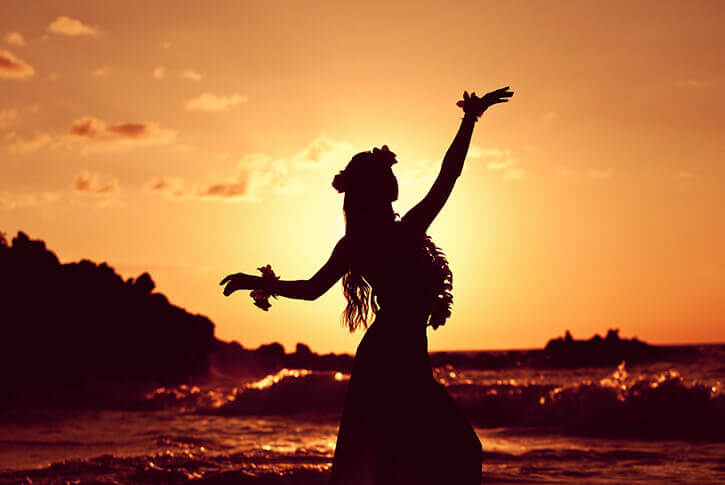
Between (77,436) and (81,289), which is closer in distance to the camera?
(77,436)

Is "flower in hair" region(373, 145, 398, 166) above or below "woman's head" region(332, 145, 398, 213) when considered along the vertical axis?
above

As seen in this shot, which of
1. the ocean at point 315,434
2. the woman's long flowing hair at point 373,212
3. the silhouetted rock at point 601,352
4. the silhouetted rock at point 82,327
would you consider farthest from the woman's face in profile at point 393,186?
the silhouetted rock at point 601,352

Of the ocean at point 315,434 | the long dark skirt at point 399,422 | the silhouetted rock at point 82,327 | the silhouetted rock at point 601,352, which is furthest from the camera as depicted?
the silhouetted rock at point 601,352

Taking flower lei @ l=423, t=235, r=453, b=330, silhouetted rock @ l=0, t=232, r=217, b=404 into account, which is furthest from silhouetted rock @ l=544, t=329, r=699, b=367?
flower lei @ l=423, t=235, r=453, b=330

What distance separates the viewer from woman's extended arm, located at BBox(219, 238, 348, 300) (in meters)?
5.06

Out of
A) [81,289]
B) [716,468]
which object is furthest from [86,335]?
[716,468]

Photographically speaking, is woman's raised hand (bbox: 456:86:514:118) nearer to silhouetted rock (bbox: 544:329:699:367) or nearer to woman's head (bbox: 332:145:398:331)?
woman's head (bbox: 332:145:398:331)

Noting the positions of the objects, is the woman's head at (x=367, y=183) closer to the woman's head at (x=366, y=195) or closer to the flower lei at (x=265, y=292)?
the woman's head at (x=366, y=195)

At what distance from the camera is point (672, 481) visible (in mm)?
12102

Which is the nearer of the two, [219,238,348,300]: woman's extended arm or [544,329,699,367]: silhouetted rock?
[219,238,348,300]: woman's extended arm

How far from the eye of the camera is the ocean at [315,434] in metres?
12.2

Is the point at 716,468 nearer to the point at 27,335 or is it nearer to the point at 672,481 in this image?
the point at 672,481

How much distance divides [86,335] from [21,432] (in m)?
17.4

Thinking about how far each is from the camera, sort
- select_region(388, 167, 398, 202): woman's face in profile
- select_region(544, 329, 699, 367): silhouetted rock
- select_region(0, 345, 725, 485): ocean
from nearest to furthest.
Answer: select_region(388, 167, 398, 202): woman's face in profile → select_region(0, 345, 725, 485): ocean → select_region(544, 329, 699, 367): silhouetted rock
